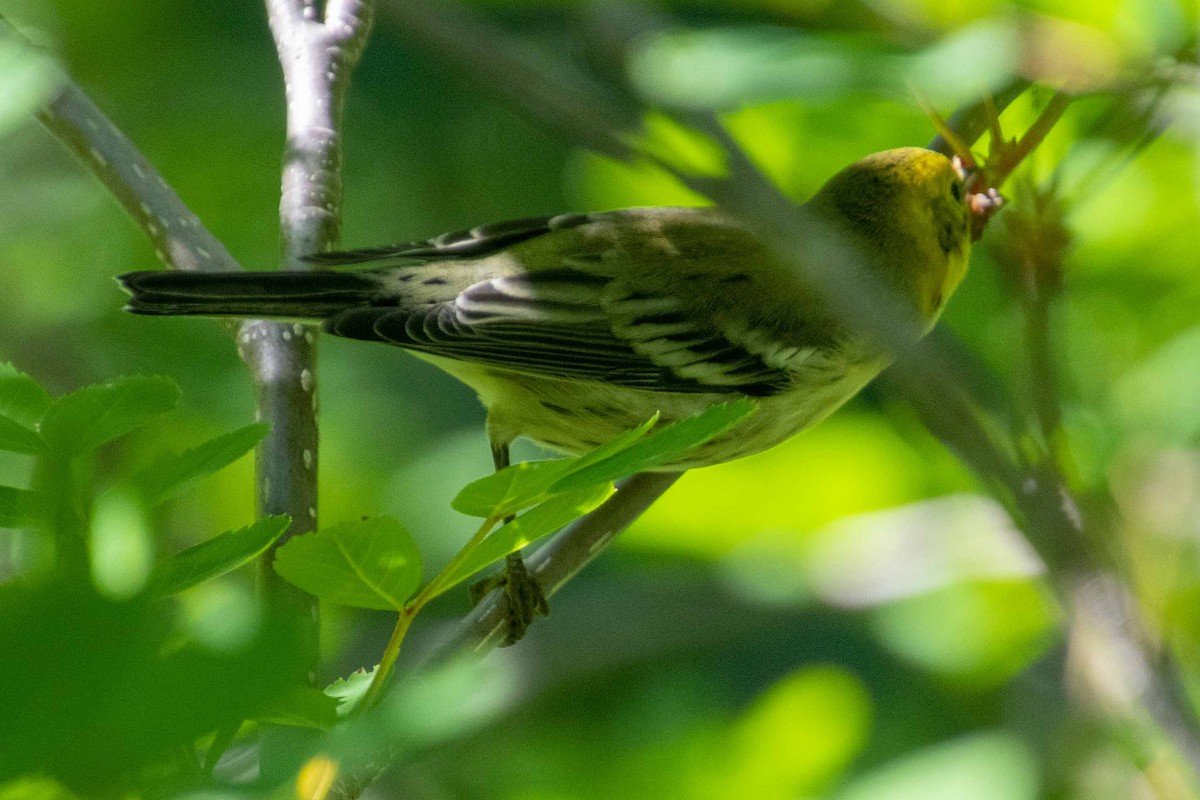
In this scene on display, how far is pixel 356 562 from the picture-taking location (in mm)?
1178

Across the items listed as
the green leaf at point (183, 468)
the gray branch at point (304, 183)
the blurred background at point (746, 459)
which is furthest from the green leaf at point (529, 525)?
the gray branch at point (304, 183)

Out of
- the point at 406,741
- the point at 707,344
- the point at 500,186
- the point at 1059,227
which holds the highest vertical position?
the point at 500,186

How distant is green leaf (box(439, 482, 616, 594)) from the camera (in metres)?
1.19

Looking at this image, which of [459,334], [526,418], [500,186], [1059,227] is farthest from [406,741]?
[500,186]

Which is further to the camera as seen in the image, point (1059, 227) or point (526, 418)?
point (526, 418)

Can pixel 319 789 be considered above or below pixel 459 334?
below

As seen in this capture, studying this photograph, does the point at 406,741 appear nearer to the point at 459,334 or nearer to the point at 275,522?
the point at 275,522

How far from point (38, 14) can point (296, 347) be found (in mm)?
2701

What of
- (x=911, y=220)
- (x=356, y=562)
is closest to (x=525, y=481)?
(x=356, y=562)

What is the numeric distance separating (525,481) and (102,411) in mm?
398

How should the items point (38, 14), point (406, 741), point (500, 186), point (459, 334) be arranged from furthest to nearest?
point (500, 186) → point (38, 14) → point (459, 334) → point (406, 741)

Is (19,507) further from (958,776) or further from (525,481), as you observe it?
(958,776)

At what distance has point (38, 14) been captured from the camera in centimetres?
435

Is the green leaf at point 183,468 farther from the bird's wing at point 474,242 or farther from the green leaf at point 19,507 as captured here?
the bird's wing at point 474,242
